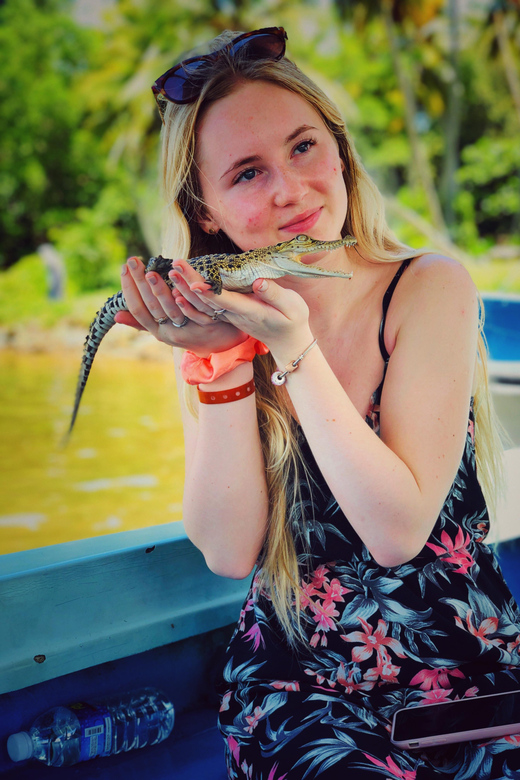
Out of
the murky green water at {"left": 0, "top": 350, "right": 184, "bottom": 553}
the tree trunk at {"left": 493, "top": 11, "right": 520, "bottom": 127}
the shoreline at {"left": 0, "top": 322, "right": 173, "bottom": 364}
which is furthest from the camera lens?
the tree trunk at {"left": 493, "top": 11, "right": 520, "bottom": 127}

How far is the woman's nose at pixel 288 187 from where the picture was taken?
133cm

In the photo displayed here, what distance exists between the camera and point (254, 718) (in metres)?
1.24

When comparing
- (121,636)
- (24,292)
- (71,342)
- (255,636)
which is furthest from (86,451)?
(255,636)

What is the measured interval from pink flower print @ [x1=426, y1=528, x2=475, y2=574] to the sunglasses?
3.33 ft

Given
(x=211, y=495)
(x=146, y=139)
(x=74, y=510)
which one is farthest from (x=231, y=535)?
(x=146, y=139)

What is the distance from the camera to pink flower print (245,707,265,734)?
1231 millimetres

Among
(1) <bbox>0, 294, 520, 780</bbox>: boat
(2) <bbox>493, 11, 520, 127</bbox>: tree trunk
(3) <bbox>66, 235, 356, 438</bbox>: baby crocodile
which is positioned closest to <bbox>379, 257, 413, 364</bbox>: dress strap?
(3) <bbox>66, 235, 356, 438</bbox>: baby crocodile

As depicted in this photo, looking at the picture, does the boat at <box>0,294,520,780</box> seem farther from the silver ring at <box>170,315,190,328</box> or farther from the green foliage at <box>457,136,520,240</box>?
the green foliage at <box>457,136,520,240</box>

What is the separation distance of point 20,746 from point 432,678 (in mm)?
828

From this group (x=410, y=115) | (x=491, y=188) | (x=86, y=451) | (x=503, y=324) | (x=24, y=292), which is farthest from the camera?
(x=491, y=188)

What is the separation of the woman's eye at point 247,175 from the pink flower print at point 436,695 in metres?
1.03

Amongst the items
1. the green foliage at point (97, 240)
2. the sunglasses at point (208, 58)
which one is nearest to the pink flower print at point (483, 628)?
the sunglasses at point (208, 58)

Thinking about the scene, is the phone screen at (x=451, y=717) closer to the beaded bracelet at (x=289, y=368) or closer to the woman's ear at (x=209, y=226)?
the beaded bracelet at (x=289, y=368)

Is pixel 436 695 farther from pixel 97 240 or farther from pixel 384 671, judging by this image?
pixel 97 240
